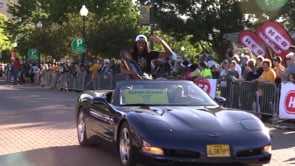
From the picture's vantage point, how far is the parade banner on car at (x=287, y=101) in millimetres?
11695

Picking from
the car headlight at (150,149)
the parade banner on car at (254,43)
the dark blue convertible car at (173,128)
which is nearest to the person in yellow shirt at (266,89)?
the parade banner on car at (254,43)

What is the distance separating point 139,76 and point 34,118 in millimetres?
5080

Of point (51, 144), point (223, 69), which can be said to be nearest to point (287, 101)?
point (223, 69)

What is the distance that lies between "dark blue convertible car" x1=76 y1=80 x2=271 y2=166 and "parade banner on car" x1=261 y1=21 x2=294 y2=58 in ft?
30.6

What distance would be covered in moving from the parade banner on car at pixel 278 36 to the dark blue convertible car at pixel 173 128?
9.33m

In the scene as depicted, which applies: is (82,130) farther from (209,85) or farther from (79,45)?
(79,45)

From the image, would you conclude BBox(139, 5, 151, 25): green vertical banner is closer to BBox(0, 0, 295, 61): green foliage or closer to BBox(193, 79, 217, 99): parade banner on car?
BBox(0, 0, 295, 61): green foliage

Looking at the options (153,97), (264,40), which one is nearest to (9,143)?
(153,97)

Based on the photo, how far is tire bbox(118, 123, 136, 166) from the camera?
6.66 metres

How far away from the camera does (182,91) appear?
791cm

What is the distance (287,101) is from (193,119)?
5633mm

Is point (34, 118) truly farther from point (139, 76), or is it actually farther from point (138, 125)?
point (138, 125)

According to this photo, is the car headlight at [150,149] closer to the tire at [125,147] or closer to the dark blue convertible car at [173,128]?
the dark blue convertible car at [173,128]

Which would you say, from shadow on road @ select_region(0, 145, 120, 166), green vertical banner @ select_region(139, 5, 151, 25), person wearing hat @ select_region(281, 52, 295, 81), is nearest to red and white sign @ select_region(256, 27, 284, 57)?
person wearing hat @ select_region(281, 52, 295, 81)
